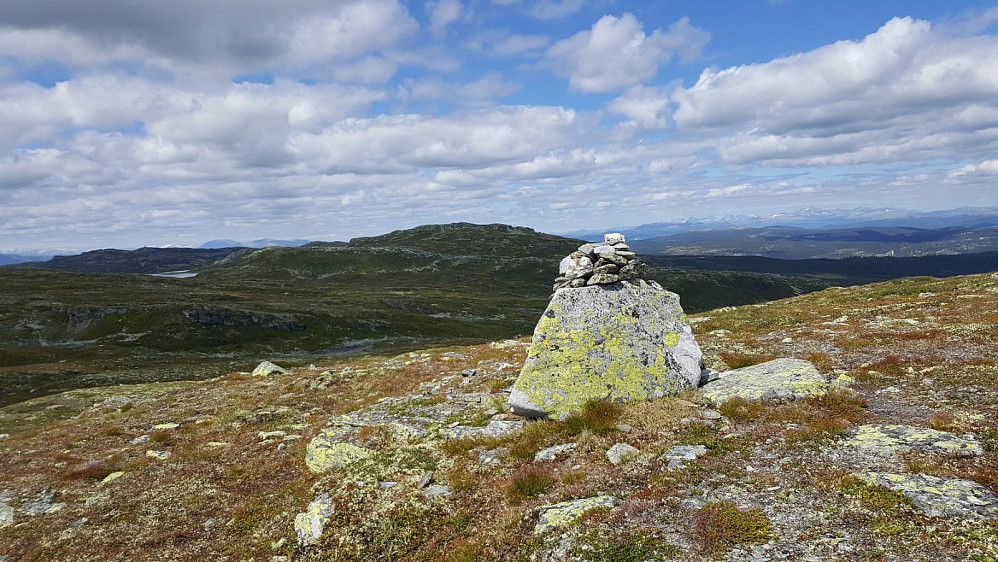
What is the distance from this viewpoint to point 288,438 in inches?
887

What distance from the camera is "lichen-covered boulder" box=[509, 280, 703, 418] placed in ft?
57.5

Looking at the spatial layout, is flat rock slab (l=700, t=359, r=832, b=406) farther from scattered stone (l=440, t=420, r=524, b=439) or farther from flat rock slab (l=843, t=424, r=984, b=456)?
scattered stone (l=440, t=420, r=524, b=439)

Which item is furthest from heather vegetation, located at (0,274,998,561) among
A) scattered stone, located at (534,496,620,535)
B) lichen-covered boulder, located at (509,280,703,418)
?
lichen-covered boulder, located at (509,280,703,418)

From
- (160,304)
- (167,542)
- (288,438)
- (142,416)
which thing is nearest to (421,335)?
(160,304)

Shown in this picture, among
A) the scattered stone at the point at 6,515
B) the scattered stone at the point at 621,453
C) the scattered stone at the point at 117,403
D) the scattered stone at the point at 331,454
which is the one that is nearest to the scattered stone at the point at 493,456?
the scattered stone at the point at 621,453

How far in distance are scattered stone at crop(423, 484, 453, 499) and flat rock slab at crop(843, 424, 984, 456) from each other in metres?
11.3

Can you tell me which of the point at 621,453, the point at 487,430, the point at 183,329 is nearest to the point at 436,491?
the point at 487,430

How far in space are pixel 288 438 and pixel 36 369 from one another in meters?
89.8

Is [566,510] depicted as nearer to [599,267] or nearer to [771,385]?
[771,385]

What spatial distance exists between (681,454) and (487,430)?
7.52 m

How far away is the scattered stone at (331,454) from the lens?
16.6m

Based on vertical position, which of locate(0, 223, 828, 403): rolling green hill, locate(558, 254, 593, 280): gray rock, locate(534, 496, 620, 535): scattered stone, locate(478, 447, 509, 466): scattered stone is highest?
locate(558, 254, 593, 280): gray rock

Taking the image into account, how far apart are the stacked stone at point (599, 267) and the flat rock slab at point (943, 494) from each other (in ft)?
39.3

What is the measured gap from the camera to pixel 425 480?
541 inches
